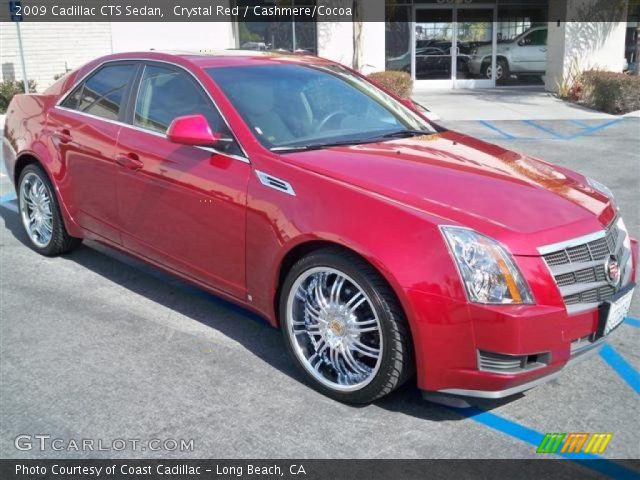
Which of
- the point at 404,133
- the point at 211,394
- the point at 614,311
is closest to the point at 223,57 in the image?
the point at 404,133

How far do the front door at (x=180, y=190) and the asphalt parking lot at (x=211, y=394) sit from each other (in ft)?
1.50

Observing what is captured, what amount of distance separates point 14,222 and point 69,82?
211 cm

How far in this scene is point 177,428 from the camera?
3484 mm

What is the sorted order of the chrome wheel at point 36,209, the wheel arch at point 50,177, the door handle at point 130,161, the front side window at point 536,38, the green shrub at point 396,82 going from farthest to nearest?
1. the front side window at point 536,38
2. the green shrub at point 396,82
3. the chrome wheel at point 36,209
4. the wheel arch at point 50,177
5. the door handle at point 130,161

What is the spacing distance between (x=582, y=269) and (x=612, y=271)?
0.26 metres

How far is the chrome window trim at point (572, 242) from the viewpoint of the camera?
3232mm

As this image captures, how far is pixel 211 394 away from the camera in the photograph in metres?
3.80

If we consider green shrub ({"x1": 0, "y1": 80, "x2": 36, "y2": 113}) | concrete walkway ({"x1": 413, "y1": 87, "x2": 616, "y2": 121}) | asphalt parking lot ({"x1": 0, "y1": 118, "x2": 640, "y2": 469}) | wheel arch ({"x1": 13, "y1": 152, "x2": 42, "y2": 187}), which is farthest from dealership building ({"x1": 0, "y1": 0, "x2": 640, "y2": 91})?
asphalt parking lot ({"x1": 0, "y1": 118, "x2": 640, "y2": 469})

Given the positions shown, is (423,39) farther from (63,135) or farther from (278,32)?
(63,135)

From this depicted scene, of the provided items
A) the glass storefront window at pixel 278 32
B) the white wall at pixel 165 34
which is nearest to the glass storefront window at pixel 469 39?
the glass storefront window at pixel 278 32

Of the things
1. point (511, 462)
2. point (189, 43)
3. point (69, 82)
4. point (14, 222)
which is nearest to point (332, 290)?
point (511, 462)

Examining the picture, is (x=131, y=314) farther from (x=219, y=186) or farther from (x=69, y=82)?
(x=69, y=82)

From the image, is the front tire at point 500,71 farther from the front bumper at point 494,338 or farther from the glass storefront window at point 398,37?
the front bumper at point 494,338

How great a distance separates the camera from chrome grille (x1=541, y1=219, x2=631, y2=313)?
3.26 m
